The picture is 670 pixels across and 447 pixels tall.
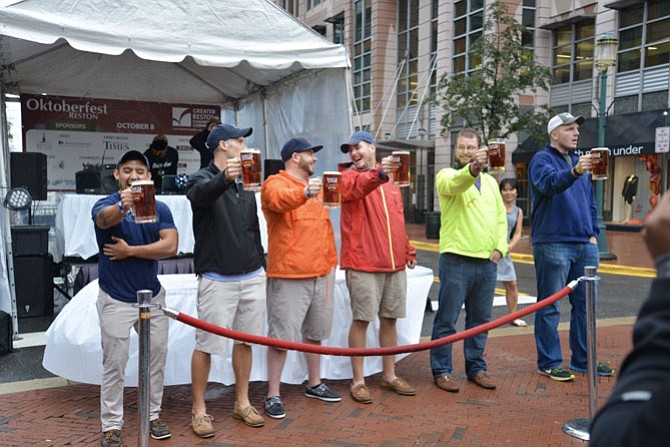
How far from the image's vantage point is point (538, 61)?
24.5 m

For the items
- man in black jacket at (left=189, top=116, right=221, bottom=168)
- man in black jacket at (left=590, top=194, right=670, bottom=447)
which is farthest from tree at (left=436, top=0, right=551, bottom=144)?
man in black jacket at (left=590, top=194, right=670, bottom=447)

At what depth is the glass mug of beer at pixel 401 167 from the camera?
181 inches

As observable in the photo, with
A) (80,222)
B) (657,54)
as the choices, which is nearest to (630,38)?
(657,54)

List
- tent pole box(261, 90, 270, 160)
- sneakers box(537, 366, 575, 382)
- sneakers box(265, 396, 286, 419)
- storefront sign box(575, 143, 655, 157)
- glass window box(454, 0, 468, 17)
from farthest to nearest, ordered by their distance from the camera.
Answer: glass window box(454, 0, 468, 17), storefront sign box(575, 143, 655, 157), tent pole box(261, 90, 270, 160), sneakers box(537, 366, 575, 382), sneakers box(265, 396, 286, 419)

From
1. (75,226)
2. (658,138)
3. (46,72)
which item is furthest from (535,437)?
(658,138)

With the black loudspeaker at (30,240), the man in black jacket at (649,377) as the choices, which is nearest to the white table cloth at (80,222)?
the black loudspeaker at (30,240)

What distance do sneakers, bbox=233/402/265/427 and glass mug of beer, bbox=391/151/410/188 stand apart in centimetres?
193

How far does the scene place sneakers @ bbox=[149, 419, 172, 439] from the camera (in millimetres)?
4387

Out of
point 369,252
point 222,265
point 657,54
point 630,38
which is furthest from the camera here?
point 630,38

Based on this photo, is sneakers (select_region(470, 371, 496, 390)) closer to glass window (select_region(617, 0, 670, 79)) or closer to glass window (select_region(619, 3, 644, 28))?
glass window (select_region(617, 0, 670, 79))

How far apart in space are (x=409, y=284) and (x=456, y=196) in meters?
1.16

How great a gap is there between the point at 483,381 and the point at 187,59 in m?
5.03

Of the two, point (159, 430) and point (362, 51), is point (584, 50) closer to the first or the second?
point (362, 51)

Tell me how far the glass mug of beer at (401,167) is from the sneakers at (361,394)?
5.50 feet
